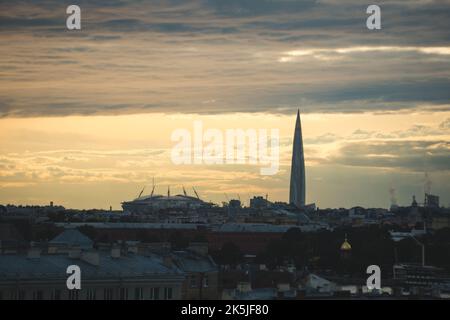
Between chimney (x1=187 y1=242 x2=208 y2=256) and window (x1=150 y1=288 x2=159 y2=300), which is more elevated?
chimney (x1=187 y1=242 x2=208 y2=256)

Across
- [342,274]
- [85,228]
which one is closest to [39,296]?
[342,274]

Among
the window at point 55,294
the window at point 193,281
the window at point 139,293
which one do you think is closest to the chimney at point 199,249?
the window at point 193,281

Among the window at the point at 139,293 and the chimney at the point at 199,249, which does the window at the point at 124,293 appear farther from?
the chimney at the point at 199,249

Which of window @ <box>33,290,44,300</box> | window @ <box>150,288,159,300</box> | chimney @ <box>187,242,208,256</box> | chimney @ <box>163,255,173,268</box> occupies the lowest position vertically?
window @ <box>150,288,159,300</box>

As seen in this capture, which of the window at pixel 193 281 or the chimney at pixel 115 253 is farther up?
the chimney at pixel 115 253

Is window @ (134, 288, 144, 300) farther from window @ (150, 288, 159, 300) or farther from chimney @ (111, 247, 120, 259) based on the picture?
chimney @ (111, 247, 120, 259)

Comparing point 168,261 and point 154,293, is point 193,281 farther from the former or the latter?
point 154,293

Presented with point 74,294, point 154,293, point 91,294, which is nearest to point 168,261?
point 154,293

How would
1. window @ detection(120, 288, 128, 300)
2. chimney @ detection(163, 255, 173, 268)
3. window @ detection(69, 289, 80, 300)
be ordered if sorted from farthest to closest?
chimney @ detection(163, 255, 173, 268)
window @ detection(120, 288, 128, 300)
window @ detection(69, 289, 80, 300)

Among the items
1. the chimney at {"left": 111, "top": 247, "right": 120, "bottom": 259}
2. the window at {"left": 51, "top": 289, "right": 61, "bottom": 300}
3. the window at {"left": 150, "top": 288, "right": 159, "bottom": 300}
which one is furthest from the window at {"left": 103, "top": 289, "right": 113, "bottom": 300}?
the chimney at {"left": 111, "top": 247, "right": 120, "bottom": 259}

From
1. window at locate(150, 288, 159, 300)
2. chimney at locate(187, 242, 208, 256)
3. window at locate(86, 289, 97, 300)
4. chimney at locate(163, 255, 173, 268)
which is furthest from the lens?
chimney at locate(187, 242, 208, 256)

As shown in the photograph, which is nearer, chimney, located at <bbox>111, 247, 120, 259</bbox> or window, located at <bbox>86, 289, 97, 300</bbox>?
window, located at <bbox>86, 289, 97, 300</bbox>

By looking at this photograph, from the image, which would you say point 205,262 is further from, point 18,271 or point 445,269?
point 445,269
